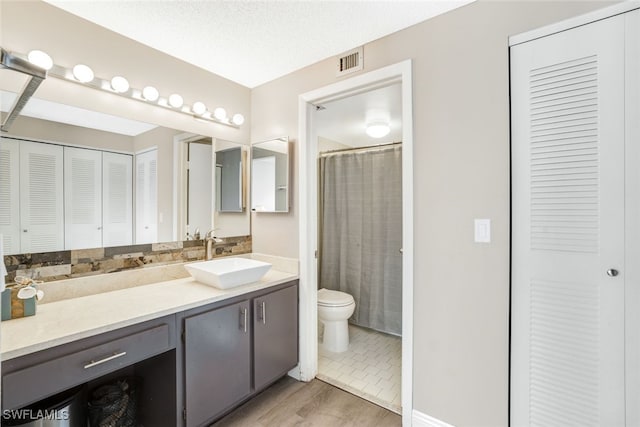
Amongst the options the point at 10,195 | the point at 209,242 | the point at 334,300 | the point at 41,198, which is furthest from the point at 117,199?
the point at 334,300

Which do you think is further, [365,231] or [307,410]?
[365,231]

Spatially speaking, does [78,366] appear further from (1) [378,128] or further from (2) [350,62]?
(1) [378,128]

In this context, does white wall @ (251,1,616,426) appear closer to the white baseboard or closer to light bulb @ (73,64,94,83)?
the white baseboard

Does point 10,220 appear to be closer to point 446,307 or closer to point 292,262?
point 292,262

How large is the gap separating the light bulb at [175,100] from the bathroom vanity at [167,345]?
117cm

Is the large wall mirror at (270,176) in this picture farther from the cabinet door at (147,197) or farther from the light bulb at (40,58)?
the light bulb at (40,58)

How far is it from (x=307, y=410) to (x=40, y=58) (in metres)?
2.43

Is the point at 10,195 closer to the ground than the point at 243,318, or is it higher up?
higher up

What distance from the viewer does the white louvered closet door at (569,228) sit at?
4.16 feet

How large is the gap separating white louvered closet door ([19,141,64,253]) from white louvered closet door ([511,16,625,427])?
2.32 metres

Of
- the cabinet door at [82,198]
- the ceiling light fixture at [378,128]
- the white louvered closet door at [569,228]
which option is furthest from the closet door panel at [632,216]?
the cabinet door at [82,198]

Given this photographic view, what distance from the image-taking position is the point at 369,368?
2412mm

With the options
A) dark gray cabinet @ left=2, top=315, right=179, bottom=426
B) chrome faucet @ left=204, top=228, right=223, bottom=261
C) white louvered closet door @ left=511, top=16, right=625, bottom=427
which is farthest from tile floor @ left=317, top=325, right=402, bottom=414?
chrome faucet @ left=204, top=228, right=223, bottom=261

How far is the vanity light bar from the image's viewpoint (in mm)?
1614
